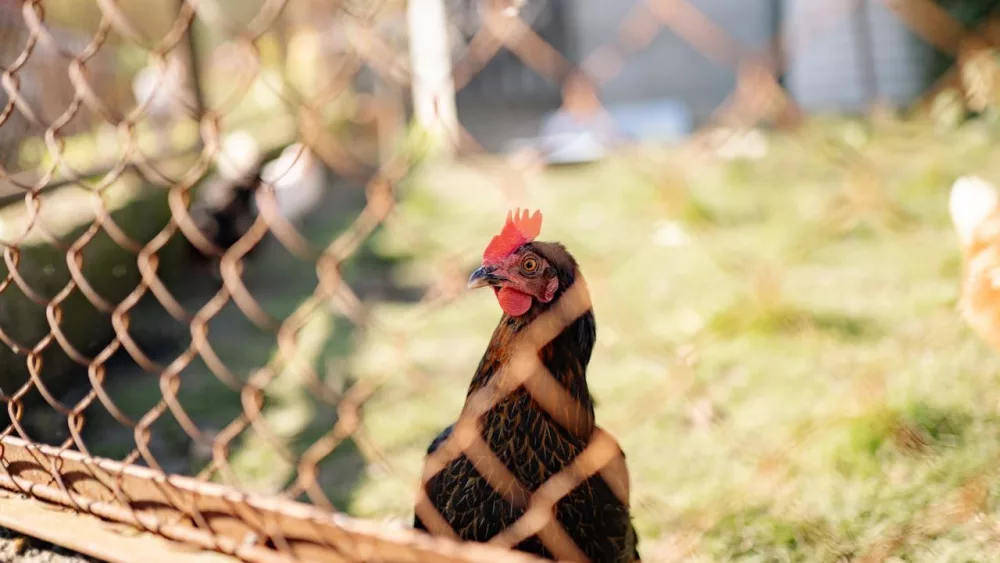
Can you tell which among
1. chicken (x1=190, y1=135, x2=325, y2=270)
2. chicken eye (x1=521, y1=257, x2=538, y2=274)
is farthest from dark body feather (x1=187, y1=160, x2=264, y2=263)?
chicken eye (x1=521, y1=257, x2=538, y2=274)

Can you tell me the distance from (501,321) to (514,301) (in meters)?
0.08

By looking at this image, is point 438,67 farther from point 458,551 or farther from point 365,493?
point 458,551

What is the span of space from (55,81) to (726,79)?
281 inches

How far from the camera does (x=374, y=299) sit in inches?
178

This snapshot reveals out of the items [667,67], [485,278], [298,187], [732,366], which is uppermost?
[485,278]

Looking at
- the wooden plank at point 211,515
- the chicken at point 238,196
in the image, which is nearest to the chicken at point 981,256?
the wooden plank at point 211,515

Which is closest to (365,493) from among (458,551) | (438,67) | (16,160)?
(458,551)

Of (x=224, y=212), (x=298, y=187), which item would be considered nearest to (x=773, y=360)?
(x=224, y=212)

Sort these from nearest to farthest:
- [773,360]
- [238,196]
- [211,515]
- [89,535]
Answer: [211,515]
[89,535]
[773,360]
[238,196]

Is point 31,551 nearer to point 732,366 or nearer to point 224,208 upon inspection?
point 732,366

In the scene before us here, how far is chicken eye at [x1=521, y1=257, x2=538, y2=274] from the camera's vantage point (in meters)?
1.62

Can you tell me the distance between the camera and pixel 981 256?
250 cm

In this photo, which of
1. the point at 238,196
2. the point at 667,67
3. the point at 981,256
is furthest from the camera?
the point at 667,67

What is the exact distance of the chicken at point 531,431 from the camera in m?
1.58
